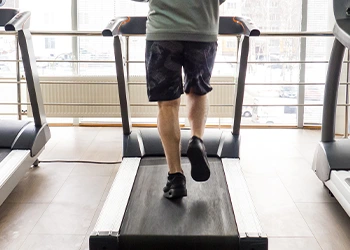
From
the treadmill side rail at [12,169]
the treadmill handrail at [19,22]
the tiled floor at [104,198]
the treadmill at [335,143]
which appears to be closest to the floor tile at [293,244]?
the tiled floor at [104,198]

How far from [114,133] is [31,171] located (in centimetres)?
139

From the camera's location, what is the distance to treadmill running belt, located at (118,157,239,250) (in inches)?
71.4

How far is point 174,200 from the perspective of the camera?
220 centimetres


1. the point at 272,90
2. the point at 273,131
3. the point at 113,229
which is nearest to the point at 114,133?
the point at 273,131

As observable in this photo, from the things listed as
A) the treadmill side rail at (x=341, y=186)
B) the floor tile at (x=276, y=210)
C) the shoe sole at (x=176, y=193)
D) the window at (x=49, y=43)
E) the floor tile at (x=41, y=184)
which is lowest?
the floor tile at (x=41, y=184)

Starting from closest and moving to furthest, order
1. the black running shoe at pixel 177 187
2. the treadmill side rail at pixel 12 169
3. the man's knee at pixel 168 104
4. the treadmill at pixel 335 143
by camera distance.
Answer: the man's knee at pixel 168 104 < the black running shoe at pixel 177 187 < the treadmill at pixel 335 143 < the treadmill side rail at pixel 12 169

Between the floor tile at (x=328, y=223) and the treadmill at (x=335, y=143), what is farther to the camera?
the treadmill at (x=335, y=143)

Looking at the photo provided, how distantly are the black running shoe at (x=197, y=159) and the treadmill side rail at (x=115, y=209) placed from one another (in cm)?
38

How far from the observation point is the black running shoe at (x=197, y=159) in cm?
205

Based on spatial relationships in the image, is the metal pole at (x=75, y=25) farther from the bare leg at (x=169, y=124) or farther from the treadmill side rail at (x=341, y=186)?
the treadmill side rail at (x=341, y=186)

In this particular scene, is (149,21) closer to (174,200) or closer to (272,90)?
(174,200)

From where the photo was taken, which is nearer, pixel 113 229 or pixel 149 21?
pixel 113 229

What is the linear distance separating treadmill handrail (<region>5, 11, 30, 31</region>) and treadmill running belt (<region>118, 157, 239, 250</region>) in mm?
1317

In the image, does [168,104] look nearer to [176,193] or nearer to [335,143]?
[176,193]
